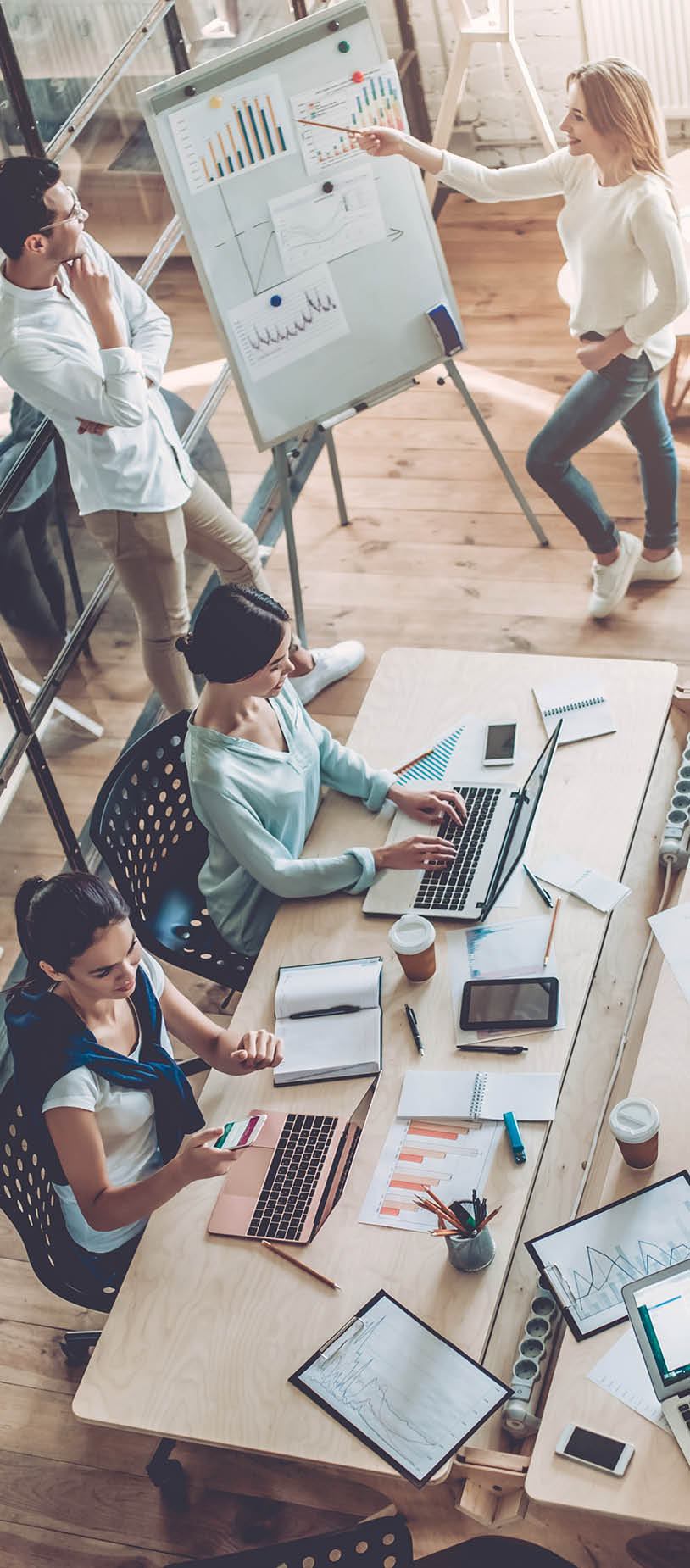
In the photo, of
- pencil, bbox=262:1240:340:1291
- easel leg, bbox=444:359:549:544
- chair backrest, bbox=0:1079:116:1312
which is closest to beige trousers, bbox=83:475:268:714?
easel leg, bbox=444:359:549:544

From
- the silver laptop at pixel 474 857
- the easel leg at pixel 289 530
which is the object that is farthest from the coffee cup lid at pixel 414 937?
the easel leg at pixel 289 530

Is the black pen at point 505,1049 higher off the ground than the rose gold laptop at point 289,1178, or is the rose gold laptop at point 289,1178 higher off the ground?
the black pen at point 505,1049

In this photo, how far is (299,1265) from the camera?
73.8 inches

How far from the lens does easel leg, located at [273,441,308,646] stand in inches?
143

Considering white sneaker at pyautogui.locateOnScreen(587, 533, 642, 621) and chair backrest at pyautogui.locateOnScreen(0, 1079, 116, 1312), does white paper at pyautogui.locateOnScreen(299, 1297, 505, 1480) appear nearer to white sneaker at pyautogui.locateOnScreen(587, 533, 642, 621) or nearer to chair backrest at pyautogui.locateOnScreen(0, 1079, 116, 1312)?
chair backrest at pyautogui.locateOnScreen(0, 1079, 116, 1312)

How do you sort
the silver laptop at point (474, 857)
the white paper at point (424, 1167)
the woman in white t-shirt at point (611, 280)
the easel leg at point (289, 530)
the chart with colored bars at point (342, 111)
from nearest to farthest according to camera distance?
the white paper at point (424, 1167), the silver laptop at point (474, 857), the woman in white t-shirt at point (611, 280), the chart with colored bars at point (342, 111), the easel leg at point (289, 530)

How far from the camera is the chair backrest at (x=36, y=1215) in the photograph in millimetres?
1964

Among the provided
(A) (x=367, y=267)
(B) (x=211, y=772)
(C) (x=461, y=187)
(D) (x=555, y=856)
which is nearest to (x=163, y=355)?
(A) (x=367, y=267)

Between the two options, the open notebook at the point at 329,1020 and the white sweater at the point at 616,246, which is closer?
the open notebook at the point at 329,1020

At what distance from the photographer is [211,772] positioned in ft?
7.75

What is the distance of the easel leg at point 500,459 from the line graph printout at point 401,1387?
274 centimetres

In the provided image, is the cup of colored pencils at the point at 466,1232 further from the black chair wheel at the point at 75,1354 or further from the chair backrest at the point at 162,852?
the black chair wheel at the point at 75,1354

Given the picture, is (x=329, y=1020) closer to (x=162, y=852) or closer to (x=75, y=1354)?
(x=162, y=852)

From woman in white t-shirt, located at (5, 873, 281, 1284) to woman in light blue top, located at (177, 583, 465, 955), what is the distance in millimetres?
384
